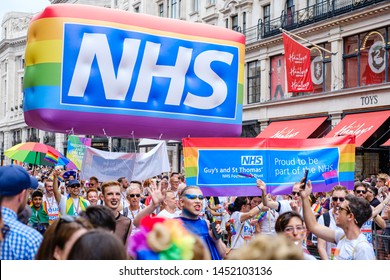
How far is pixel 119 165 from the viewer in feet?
33.5

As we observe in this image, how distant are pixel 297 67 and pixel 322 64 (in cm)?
364

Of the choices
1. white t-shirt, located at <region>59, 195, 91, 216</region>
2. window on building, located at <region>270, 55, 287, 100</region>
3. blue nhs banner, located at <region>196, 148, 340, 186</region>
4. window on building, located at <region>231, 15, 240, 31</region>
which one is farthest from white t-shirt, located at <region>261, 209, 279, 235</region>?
window on building, located at <region>231, 15, 240, 31</region>

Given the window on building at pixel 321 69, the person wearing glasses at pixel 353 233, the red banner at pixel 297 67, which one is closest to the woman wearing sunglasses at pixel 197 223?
the person wearing glasses at pixel 353 233

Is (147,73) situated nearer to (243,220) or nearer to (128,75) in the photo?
(128,75)

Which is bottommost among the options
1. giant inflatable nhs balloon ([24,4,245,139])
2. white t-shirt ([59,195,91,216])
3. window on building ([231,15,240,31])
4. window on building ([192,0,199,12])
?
white t-shirt ([59,195,91,216])

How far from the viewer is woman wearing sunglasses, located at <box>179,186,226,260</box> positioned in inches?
213

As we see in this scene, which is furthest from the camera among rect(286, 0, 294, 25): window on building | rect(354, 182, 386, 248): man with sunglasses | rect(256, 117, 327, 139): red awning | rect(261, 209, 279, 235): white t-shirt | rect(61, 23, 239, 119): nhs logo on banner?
rect(286, 0, 294, 25): window on building

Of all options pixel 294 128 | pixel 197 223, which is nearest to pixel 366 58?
pixel 294 128

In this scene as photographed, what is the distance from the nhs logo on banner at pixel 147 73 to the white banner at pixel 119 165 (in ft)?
3.25

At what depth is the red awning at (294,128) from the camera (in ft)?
78.4

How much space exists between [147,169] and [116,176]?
579mm

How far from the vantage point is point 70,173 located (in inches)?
465

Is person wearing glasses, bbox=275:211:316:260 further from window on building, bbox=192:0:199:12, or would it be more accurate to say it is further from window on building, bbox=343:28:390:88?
window on building, bbox=192:0:199:12

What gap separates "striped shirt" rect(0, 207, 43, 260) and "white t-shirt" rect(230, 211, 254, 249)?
464 cm
